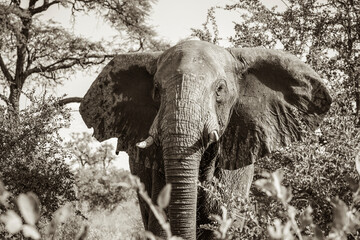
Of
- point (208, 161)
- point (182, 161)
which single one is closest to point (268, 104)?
point (208, 161)

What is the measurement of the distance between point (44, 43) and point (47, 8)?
1.44 metres

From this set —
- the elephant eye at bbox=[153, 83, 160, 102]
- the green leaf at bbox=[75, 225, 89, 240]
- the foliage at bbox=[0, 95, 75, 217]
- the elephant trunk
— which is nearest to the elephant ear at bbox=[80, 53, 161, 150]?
the elephant eye at bbox=[153, 83, 160, 102]

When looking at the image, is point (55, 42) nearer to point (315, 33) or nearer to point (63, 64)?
point (63, 64)

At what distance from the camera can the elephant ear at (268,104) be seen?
15.8ft

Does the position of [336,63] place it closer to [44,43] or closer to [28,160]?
[28,160]

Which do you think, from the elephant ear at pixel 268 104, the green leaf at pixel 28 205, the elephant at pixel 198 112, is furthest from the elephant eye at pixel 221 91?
the green leaf at pixel 28 205

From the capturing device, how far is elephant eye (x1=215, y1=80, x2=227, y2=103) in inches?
174

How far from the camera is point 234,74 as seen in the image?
4.81 metres

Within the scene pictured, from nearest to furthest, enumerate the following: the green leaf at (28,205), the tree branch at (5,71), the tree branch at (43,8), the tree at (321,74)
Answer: the green leaf at (28,205) < the tree at (321,74) < the tree branch at (5,71) < the tree branch at (43,8)

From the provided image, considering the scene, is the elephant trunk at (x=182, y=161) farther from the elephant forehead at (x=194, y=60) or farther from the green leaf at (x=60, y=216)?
the green leaf at (x=60, y=216)

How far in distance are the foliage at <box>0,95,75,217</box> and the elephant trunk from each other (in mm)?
3800

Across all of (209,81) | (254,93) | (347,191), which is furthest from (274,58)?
(347,191)

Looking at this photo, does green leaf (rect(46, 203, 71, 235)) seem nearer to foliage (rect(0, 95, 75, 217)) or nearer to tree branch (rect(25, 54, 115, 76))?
foliage (rect(0, 95, 75, 217))

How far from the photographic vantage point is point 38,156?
7.50 m
